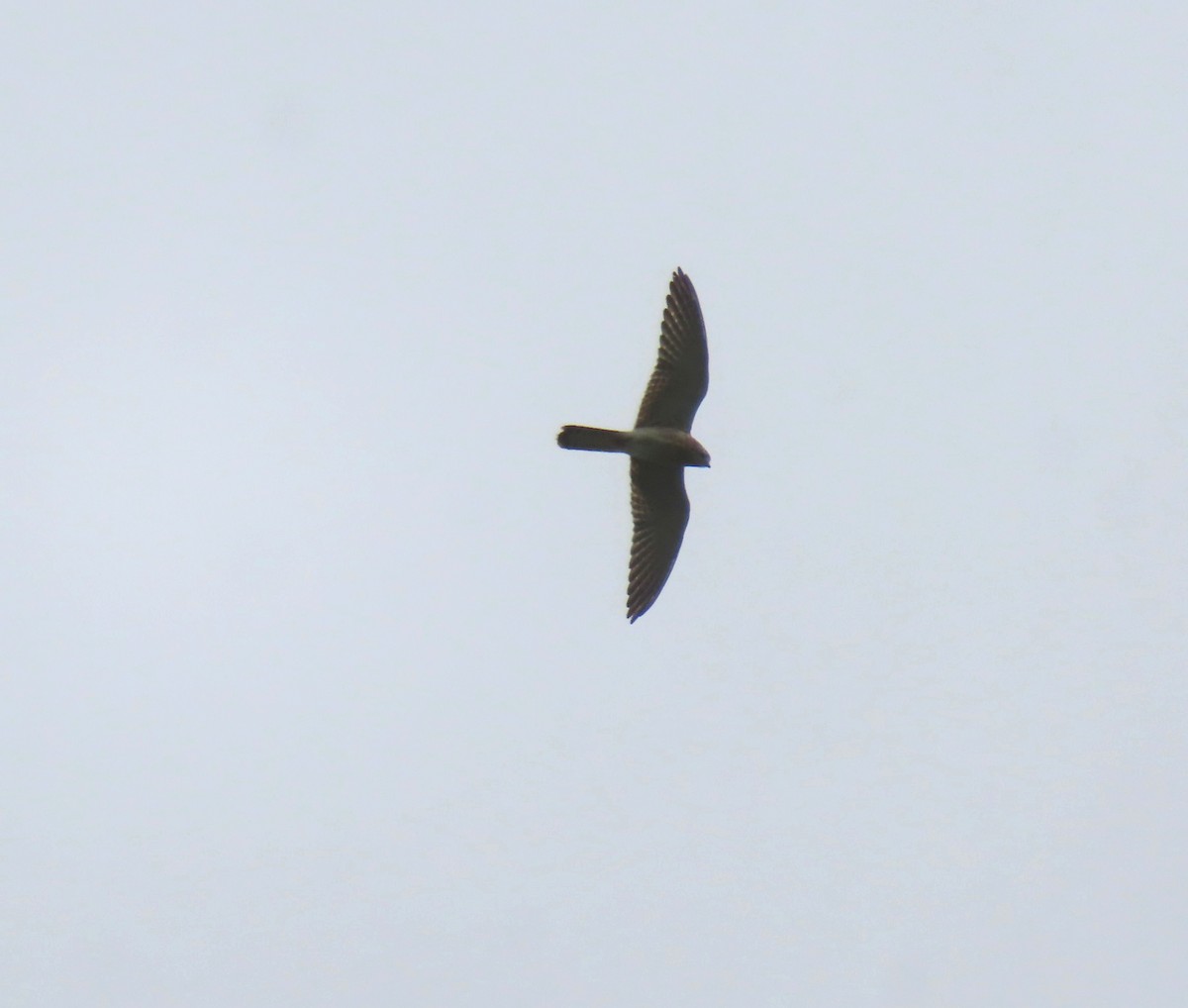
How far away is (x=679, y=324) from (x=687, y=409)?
110 centimetres

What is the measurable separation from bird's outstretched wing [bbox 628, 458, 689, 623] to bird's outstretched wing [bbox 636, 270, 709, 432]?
106 cm

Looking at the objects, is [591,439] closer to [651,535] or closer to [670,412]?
[670,412]

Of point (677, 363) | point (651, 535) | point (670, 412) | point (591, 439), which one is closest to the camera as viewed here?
point (591, 439)

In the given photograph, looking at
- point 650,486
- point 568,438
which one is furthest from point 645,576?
point 568,438

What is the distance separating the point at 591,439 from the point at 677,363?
154 cm

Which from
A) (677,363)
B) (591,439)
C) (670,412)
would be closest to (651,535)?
(670,412)

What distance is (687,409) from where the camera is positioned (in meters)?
20.1

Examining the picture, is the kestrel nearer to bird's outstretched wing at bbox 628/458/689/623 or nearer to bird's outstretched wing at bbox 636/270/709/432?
bird's outstretched wing at bbox 636/270/709/432

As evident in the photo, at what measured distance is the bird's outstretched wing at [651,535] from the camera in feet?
67.8

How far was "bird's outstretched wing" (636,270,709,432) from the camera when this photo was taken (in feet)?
65.1

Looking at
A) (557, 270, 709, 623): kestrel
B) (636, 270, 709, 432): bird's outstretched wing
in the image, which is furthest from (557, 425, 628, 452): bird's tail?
(636, 270, 709, 432): bird's outstretched wing

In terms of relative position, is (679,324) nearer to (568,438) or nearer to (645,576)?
(568,438)

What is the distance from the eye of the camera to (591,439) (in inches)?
763

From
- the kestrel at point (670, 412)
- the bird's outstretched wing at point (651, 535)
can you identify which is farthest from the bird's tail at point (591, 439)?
the bird's outstretched wing at point (651, 535)
